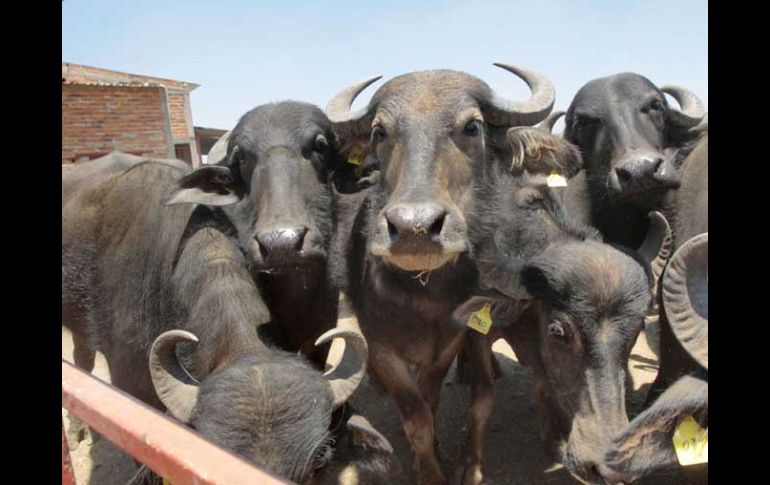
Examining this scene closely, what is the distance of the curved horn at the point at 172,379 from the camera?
2527 millimetres

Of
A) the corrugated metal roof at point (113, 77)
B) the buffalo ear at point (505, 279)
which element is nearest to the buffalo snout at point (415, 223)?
the buffalo ear at point (505, 279)

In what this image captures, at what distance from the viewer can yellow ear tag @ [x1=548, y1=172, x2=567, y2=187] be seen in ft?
12.9

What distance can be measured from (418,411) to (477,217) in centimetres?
141

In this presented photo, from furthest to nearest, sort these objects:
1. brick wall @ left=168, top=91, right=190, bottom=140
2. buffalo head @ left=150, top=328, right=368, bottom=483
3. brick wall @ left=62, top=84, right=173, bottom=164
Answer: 1. brick wall @ left=168, top=91, right=190, bottom=140
2. brick wall @ left=62, top=84, right=173, bottom=164
3. buffalo head @ left=150, top=328, right=368, bottom=483

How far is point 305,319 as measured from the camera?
12.7 feet

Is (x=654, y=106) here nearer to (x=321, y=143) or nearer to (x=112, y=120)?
(x=321, y=143)

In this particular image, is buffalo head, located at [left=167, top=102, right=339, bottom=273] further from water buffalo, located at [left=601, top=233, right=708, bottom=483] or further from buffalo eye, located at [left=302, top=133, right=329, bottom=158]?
water buffalo, located at [left=601, top=233, right=708, bottom=483]

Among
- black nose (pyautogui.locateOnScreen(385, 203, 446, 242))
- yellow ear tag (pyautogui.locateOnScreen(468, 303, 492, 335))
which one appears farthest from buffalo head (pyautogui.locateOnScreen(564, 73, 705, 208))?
black nose (pyautogui.locateOnScreen(385, 203, 446, 242))

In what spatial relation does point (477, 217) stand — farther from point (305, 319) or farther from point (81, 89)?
point (81, 89)

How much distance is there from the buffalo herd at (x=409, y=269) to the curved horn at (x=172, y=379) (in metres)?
0.01

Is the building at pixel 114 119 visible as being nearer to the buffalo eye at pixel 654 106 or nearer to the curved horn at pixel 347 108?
the curved horn at pixel 347 108

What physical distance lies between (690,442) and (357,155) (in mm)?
2587

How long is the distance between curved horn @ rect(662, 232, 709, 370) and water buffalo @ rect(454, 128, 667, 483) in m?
0.24

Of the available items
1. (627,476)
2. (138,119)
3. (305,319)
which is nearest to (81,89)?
(138,119)
